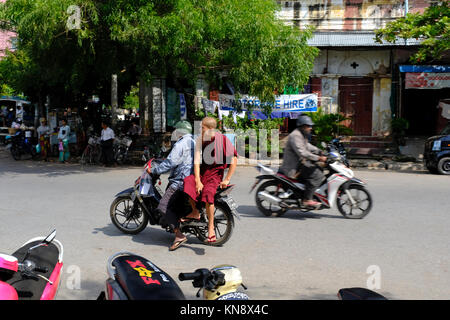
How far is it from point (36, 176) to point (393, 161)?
12.0 m

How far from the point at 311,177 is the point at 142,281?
5.14 metres

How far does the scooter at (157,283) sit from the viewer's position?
253 centimetres

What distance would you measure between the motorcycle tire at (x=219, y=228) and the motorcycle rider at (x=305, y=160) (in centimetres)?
196

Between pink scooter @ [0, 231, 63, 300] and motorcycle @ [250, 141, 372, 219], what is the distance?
4.31 metres

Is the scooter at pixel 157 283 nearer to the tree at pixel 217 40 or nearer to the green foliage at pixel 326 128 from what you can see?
the tree at pixel 217 40

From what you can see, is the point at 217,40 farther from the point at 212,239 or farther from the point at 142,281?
the point at 142,281

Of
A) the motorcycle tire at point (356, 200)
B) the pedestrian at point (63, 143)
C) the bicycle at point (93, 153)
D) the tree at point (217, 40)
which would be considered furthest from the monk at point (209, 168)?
the pedestrian at point (63, 143)

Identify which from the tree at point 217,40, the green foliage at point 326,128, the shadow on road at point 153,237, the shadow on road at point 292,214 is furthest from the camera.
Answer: the green foliage at point 326,128

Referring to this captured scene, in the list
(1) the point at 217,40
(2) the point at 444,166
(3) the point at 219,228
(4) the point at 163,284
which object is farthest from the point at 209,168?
(2) the point at 444,166

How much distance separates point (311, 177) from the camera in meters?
7.41

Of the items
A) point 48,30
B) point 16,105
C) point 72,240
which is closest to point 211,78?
point 48,30

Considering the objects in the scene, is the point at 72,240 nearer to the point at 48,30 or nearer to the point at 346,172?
the point at 346,172

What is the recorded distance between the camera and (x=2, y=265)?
2781 millimetres

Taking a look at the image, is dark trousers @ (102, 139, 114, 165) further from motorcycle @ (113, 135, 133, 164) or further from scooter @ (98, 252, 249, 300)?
Result: scooter @ (98, 252, 249, 300)
